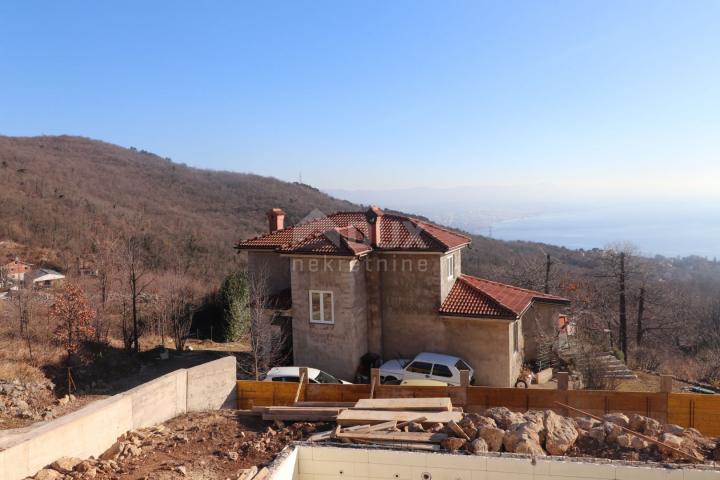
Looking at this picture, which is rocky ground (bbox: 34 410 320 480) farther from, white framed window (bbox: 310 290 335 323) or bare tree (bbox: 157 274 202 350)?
bare tree (bbox: 157 274 202 350)

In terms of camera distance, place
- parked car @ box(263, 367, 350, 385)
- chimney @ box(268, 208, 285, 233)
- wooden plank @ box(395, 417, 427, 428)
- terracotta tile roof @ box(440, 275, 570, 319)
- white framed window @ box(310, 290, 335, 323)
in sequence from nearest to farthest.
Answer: wooden plank @ box(395, 417, 427, 428) → parked car @ box(263, 367, 350, 385) → terracotta tile roof @ box(440, 275, 570, 319) → white framed window @ box(310, 290, 335, 323) → chimney @ box(268, 208, 285, 233)

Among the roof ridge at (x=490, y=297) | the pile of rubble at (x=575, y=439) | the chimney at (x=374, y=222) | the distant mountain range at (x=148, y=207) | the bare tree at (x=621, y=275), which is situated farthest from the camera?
the distant mountain range at (x=148, y=207)

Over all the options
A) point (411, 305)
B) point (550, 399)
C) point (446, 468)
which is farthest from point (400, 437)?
point (411, 305)

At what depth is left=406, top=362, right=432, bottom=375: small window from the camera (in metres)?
17.2

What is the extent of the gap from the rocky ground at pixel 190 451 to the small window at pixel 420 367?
6617 mm

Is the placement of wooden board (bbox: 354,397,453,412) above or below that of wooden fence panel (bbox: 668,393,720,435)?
above

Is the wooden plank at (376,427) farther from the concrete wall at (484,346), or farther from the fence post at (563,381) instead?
the concrete wall at (484,346)

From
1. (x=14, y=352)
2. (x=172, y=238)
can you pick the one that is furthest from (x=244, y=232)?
(x=14, y=352)

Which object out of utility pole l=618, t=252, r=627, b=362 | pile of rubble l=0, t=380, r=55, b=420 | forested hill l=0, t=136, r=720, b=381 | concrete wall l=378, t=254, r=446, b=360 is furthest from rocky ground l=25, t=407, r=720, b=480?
utility pole l=618, t=252, r=627, b=362

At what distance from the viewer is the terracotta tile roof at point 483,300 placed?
59.0 ft

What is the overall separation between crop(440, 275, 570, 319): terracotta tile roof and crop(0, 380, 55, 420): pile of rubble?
13825 millimetres

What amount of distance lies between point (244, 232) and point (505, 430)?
5628cm

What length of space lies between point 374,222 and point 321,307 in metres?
3.94

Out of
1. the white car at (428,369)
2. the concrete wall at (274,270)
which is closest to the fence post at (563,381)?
the white car at (428,369)
